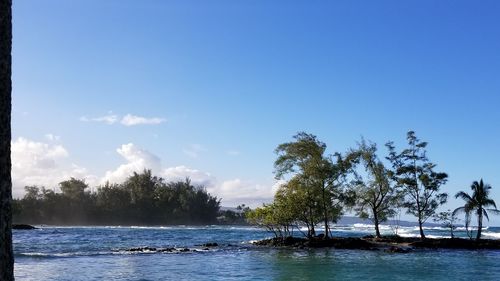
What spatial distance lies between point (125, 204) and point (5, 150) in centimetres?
16380

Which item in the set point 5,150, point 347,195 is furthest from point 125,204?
point 5,150

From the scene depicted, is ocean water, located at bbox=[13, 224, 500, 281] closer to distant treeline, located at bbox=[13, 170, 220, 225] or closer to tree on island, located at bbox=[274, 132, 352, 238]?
tree on island, located at bbox=[274, 132, 352, 238]

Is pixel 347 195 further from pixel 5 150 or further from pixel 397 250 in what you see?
pixel 5 150

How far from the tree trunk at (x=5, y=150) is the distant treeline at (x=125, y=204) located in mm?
159901

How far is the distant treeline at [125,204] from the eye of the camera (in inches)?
6171

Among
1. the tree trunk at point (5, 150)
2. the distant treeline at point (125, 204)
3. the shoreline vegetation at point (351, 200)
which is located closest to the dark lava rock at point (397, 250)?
the shoreline vegetation at point (351, 200)

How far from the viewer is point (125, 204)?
164250 millimetres

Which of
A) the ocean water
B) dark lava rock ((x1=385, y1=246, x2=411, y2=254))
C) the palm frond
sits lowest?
dark lava rock ((x1=385, y1=246, x2=411, y2=254))

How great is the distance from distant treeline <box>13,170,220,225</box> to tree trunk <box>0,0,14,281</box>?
15990cm

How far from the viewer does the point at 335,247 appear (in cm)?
5159

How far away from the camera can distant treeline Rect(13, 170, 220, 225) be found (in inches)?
6171

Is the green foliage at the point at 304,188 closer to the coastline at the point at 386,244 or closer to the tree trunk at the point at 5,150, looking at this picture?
the coastline at the point at 386,244

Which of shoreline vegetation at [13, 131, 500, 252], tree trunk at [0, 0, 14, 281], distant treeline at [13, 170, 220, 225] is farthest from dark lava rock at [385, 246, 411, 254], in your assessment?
distant treeline at [13, 170, 220, 225]

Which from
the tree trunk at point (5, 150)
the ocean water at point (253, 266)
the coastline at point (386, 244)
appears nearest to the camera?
the tree trunk at point (5, 150)
